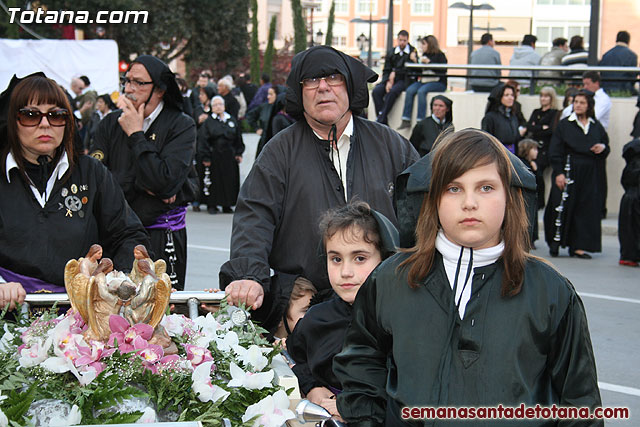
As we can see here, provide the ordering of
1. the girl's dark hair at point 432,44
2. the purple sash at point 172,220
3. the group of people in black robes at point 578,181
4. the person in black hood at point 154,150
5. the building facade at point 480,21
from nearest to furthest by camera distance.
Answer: the person in black hood at point 154,150
the purple sash at point 172,220
the group of people in black robes at point 578,181
the girl's dark hair at point 432,44
the building facade at point 480,21

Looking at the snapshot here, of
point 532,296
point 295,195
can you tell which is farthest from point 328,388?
point 532,296

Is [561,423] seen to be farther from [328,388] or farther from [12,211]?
[12,211]

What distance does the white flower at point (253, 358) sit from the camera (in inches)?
134

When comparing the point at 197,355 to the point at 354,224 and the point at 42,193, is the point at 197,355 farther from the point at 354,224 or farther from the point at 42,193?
the point at 42,193

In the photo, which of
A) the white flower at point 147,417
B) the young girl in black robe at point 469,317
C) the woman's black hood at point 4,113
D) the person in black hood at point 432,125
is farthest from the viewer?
the person in black hood at point 432,125

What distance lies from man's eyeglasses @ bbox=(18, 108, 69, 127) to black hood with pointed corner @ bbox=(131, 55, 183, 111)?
5.36 feet

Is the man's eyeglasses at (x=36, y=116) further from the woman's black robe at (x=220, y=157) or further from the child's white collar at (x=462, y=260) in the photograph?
the woman's black robe at (x=220, y=157)

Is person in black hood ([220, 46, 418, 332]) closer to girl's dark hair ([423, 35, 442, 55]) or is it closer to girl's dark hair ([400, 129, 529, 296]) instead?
girl's dark hair ([400, 129, 529, 296])

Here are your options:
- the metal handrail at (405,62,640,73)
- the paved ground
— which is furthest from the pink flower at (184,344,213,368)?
the metal handrail at (405,62,640,73)

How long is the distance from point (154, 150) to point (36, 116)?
5.03 feet

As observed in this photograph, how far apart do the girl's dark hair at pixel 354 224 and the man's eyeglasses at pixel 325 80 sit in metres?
0.86

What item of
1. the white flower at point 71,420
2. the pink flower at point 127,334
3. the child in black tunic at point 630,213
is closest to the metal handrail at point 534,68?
the child in black tunic at point 630,213

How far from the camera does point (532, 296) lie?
2.82 meters

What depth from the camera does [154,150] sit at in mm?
6070
